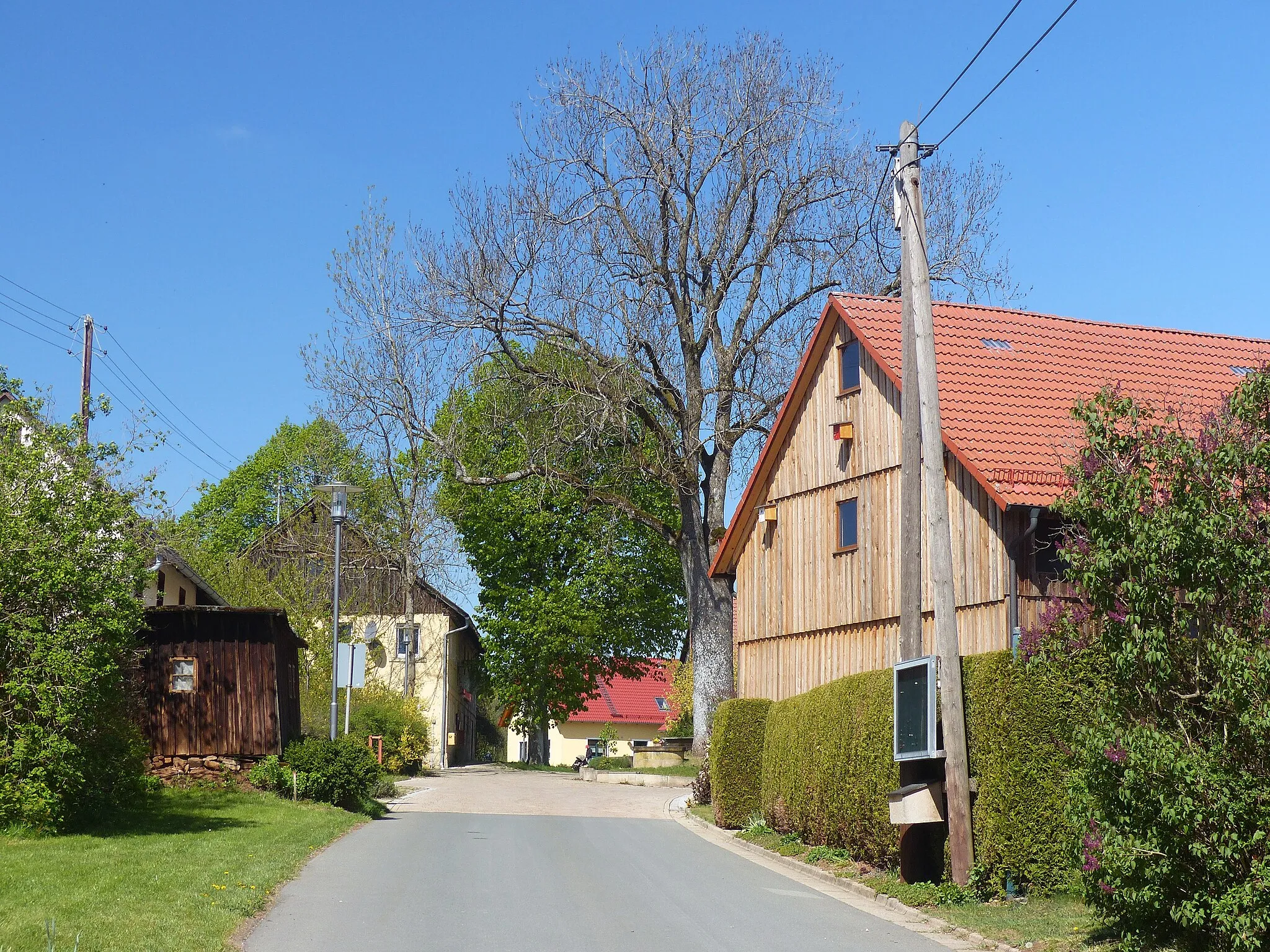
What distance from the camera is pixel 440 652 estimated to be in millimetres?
50281

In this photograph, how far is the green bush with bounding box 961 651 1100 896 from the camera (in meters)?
13.1

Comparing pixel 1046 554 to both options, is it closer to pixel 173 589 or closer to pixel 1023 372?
pixel 1023 372

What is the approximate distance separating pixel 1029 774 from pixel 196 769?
16.9 metres

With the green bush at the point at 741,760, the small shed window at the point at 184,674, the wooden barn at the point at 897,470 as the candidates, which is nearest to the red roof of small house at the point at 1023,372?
the wooden barn at the point at 897,470

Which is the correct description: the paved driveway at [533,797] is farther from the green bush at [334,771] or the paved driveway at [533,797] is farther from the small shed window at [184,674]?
the small shed window at [184,674]

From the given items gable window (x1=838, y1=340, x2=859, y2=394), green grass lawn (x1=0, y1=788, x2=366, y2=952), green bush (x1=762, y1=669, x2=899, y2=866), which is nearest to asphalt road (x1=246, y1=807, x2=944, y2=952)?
green grass lawn (x1=0, y1=788, x2=366, y2=952)

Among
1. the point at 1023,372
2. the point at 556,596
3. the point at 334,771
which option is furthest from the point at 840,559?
the point at 556,596

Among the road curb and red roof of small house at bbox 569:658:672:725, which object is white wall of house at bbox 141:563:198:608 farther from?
red roof of small house at bbox 569:658:672:725

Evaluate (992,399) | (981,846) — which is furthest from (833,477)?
(981,846)

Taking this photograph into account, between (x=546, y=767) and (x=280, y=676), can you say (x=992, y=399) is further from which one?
(x=546, y=767)

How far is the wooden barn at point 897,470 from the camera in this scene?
17.9 m

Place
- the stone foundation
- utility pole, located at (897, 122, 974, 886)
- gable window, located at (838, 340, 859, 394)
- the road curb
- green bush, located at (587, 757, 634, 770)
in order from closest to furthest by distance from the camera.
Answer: the road curb, utility pole, located at (897, 122, 974, 886), gable window, located at (838, 340, 859, 394), the stone foundation, green bush, located at (587, 757, 634, 770)

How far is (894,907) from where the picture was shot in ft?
44.8

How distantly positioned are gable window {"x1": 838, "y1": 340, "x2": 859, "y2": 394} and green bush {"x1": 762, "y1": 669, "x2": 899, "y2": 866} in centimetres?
543
